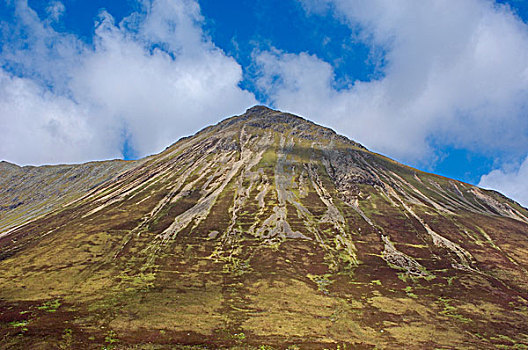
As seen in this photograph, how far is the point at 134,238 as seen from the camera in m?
116

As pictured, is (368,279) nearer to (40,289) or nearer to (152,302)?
(152,302)

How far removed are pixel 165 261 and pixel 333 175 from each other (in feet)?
414

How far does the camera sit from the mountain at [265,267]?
53.7 metres

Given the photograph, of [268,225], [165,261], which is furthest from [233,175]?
[165,261]

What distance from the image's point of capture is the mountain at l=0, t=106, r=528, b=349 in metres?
53.7

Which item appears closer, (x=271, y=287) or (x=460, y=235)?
(x=271, y=287)

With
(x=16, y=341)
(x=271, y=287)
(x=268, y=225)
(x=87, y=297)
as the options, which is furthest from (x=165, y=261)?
(x=16, y=341)

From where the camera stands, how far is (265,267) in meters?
97.2

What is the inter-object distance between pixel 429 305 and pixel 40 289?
327ft

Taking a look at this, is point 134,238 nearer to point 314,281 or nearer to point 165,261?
point 165,261

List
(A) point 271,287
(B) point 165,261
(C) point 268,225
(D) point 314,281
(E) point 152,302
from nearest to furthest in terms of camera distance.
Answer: (E) point 152,302, (A) point 271,287, (D) point 314,281, (B) point 165,261, (C) point 268,225

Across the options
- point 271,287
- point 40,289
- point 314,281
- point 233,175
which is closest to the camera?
point 40,289

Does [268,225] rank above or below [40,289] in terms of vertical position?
above

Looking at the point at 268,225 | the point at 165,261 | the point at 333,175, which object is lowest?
the point at 165,261
